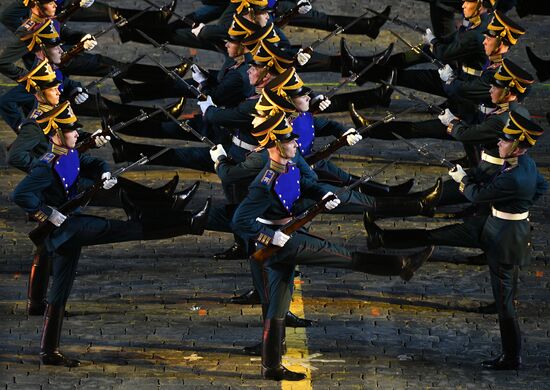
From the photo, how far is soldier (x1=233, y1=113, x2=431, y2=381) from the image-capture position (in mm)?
17609

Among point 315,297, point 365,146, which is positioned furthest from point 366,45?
point 315,297

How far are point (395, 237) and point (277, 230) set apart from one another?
1925 mm

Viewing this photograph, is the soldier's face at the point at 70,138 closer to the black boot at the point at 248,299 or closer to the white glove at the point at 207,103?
the black boot at the point at 248,299

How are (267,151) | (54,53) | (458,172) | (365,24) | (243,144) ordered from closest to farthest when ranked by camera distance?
A: (458,172)
(267,151)
(243,144)
(54,53)
(365,24)

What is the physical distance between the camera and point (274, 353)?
1775 cm

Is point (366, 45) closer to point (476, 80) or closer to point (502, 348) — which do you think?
point (476, 80)

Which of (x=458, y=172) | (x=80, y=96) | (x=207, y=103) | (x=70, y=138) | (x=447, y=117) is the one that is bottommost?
(x=80, y=96)

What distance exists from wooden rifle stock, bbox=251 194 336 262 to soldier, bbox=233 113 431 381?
0.04 metres

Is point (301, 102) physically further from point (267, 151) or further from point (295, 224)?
point (295, 224)

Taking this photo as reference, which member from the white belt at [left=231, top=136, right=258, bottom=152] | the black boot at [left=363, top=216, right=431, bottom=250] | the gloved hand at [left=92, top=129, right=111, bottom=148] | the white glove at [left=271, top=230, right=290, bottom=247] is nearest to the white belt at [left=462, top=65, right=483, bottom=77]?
the white belt at [left=231, top=136, right=258, bottom=152]

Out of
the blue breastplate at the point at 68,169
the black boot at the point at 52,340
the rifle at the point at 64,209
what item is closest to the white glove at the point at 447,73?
the rifle at the point at 64,209

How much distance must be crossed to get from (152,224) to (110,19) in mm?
7736

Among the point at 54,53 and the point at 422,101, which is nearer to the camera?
the point at 422,101

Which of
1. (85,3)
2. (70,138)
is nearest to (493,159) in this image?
(70,138)
